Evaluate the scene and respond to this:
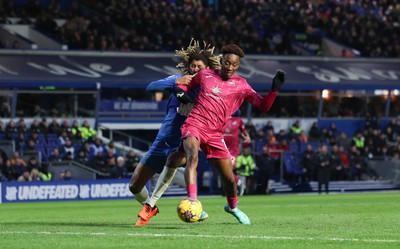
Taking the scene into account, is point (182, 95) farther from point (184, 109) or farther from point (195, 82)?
point (184, 109)

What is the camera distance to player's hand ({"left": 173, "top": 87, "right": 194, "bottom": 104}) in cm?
1208

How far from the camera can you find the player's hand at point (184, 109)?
12.9 metres

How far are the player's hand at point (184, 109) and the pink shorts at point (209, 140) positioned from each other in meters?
0.89

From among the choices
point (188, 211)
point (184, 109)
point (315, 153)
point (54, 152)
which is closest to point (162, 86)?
point (184, 109)

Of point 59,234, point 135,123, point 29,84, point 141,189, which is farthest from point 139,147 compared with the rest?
point 59,234

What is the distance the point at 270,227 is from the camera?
12.0 m

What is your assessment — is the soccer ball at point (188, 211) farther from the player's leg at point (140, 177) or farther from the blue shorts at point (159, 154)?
the player's leg at point (140, 177)

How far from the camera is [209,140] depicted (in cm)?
1197

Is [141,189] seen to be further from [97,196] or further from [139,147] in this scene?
[139,147]

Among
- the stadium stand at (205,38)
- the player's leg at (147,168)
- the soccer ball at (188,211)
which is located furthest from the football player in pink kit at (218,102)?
the stadium stand at (205,38)

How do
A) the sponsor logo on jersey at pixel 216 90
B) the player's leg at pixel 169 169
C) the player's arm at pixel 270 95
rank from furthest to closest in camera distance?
the player's leg at pixel 169 169 → the sponsor logo on jersey at pixel 216 90 → the player's arm at pixel 270 95

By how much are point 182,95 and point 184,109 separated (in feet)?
2.74

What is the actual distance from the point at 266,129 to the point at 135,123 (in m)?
5.32

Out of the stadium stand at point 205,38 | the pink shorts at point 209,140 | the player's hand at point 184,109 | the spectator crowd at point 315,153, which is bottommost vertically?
the spectator crowd at point 315,153
